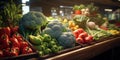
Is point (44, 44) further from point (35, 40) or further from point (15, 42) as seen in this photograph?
point (15, 42)

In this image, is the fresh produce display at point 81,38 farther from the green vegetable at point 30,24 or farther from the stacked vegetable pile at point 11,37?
the stacked vegetable pile at point 11,37

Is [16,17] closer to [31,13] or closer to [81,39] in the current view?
[31,13]

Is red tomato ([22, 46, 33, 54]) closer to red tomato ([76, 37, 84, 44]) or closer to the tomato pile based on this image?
the tomato pile

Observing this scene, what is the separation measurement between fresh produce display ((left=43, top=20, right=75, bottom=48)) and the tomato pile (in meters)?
0.51

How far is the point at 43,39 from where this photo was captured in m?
2.42

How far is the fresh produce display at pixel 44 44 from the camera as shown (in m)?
2.26

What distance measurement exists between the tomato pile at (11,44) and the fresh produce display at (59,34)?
1.69 feet

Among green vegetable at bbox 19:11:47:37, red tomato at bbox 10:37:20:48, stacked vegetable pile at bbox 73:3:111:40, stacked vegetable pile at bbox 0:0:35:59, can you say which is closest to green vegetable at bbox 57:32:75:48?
green vegetable at bbox 19:11:47:37

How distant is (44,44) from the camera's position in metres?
2.33

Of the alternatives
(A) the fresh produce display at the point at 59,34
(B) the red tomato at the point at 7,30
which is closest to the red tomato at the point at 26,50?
(B) the red tomato at the point at 7,30

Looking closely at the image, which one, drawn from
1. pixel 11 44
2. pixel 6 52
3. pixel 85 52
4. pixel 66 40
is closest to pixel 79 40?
pixel 85 52

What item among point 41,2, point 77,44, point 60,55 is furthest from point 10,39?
point 41,2

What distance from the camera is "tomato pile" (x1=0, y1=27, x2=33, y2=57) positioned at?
75.2 inches

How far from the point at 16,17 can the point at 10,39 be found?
0.42m
